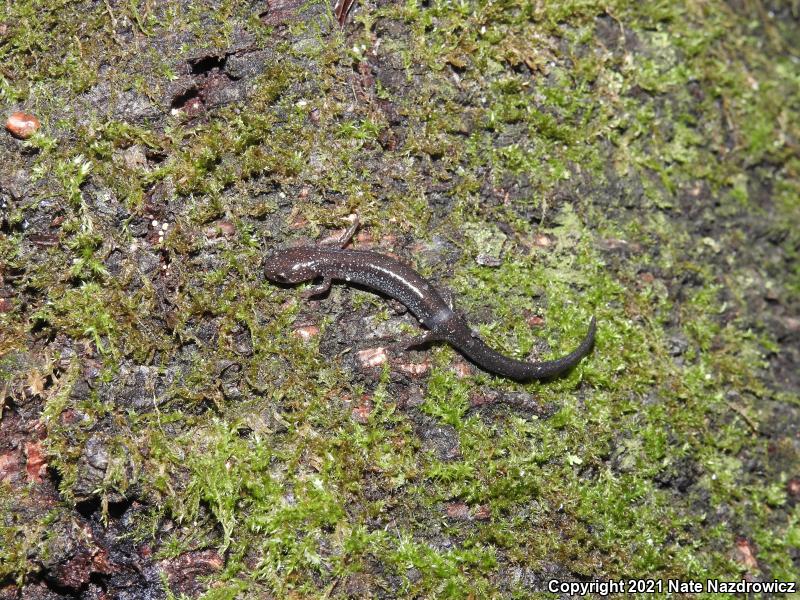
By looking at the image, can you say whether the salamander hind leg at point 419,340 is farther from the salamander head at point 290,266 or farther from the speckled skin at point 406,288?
the salamander head at point 290,266

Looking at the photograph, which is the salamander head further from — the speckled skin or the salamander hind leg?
the salamander hind leg

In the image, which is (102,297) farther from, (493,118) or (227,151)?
(493,118)

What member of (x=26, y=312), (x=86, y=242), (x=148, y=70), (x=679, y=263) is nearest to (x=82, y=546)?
(x=26, y=312)

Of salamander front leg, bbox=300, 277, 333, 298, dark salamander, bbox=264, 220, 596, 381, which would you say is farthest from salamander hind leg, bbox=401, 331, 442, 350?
salamander front leg, bbox=300, 277, 333, 298

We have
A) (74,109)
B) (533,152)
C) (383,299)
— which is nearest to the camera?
(74,109)

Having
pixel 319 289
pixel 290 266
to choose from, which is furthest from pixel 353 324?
pixel 290 266

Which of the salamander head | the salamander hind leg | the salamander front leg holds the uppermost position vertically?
the salamander head

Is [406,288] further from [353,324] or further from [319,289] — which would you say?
[319,289]
